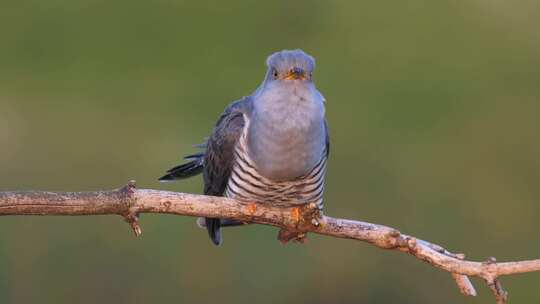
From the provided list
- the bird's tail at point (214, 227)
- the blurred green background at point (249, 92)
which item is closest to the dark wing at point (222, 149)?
the bird's tail at point (214, 227)

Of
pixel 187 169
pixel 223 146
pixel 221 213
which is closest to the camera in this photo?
pixel 221 213

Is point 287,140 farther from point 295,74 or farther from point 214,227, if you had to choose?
point 214,227

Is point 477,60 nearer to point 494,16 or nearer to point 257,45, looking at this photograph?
point 494,16

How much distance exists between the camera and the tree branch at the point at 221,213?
99.9 inches

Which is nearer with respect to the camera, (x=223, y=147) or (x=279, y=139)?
(x=279, y=139)

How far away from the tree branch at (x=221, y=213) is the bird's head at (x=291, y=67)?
14.9 inches

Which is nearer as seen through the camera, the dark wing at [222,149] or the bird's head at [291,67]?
the bird's head at [291,67]

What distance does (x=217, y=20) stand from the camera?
6910 mm

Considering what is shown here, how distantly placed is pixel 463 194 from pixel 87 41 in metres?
2.56

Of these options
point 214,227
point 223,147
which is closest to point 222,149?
point 223,147

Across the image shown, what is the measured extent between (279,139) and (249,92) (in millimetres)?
3316

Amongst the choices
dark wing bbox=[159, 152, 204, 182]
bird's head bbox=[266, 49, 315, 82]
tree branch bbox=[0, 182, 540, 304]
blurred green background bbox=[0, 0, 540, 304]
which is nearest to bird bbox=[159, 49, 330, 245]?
bird's head bbox=[266, 49, 315, 82]

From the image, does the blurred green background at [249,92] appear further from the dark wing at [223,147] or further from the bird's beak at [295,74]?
the bird's beak at [295,74]

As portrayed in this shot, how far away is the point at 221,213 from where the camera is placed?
2779 millimetres
